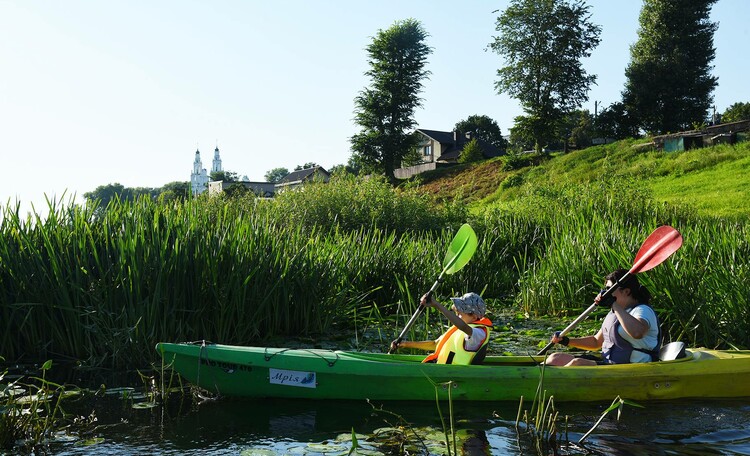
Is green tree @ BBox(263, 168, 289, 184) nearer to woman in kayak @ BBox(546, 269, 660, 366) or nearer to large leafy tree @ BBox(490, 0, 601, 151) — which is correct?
large leafy tree @ BBox(490, 0, 601, 151)

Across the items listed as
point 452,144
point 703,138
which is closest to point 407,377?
point 703,138

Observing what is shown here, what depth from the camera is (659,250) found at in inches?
237

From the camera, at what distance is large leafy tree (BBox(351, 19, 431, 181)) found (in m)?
42.3

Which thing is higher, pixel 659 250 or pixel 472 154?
pixel 472 154

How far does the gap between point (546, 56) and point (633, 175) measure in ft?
56.0

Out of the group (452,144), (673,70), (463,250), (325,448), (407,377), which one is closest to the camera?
(325,448)

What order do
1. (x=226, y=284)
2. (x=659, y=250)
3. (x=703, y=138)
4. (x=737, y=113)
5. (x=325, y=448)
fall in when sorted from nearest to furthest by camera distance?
(x=325, y=448), (x=659, y=250), (x=226, y=284), (x=703, y=138), (x=737, y=113)

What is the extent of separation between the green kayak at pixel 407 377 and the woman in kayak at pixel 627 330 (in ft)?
0.57

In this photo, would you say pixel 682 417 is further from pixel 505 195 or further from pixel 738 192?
pixel 505 195

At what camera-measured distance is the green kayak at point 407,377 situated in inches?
212

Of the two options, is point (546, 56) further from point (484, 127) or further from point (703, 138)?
point (484, 127)

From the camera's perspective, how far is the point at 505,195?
30375mm

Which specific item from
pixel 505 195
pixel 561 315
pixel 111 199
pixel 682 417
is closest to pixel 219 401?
pixel 111 199

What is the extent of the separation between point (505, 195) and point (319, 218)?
17.7 meters
